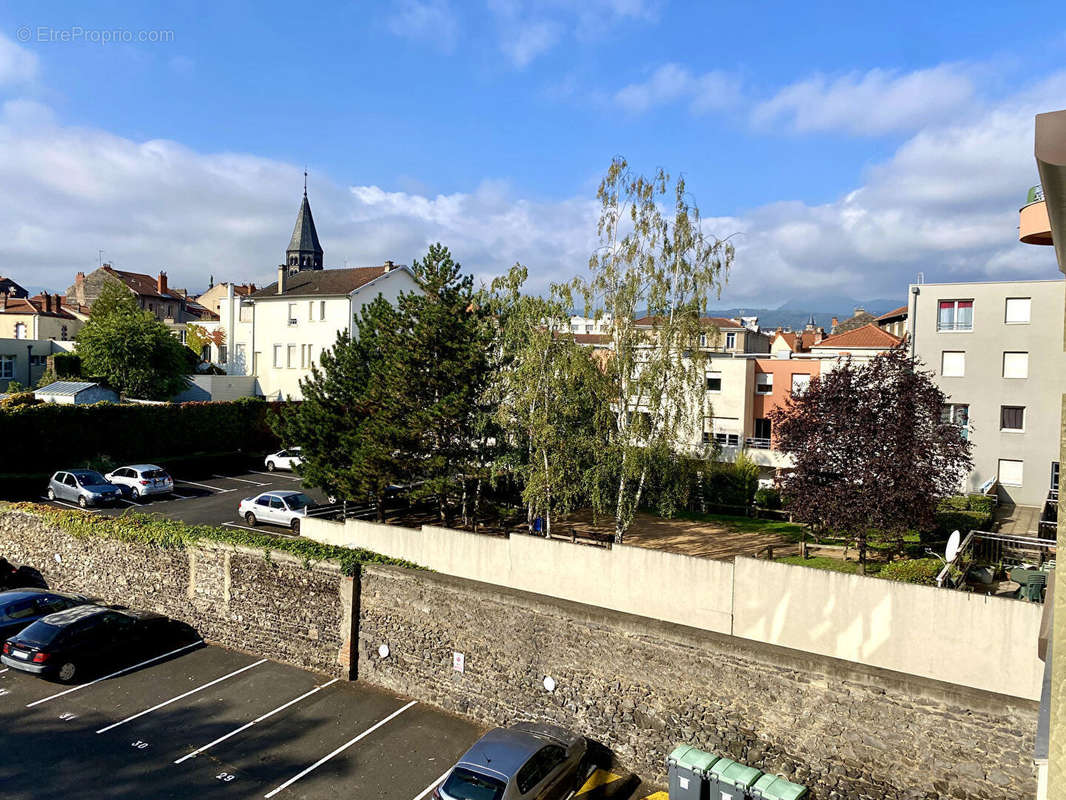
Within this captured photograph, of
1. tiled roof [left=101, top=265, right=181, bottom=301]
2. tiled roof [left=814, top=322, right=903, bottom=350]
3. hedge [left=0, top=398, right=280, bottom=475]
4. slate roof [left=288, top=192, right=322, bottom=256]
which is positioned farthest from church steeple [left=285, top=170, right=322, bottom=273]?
tiled roof [left=814, top=322, right=903, bottom=350]

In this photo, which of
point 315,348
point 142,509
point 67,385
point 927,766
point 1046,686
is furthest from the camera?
point 315,348

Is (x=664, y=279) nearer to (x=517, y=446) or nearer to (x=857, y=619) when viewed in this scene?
(x=517, y=446)

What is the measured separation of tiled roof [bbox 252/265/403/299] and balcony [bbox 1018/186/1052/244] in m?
41.5

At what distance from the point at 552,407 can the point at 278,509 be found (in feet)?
35.7

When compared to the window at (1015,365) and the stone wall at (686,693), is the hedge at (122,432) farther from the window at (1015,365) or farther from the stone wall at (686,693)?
the window at (1015,365)

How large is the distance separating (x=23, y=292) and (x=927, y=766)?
→ 103m

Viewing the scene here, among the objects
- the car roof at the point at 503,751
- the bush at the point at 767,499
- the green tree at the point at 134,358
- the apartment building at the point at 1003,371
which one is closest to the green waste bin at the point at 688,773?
the car roof at the point at 503,751

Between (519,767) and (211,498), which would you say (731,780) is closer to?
(519,767)

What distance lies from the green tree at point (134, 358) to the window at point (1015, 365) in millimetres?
47720

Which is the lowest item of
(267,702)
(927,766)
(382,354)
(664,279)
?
(267,702)

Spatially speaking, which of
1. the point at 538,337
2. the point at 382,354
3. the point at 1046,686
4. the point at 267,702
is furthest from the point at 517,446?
the point at 1046,686

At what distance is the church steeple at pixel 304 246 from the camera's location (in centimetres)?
7888

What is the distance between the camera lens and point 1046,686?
579cm

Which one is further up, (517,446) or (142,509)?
(517,446)
